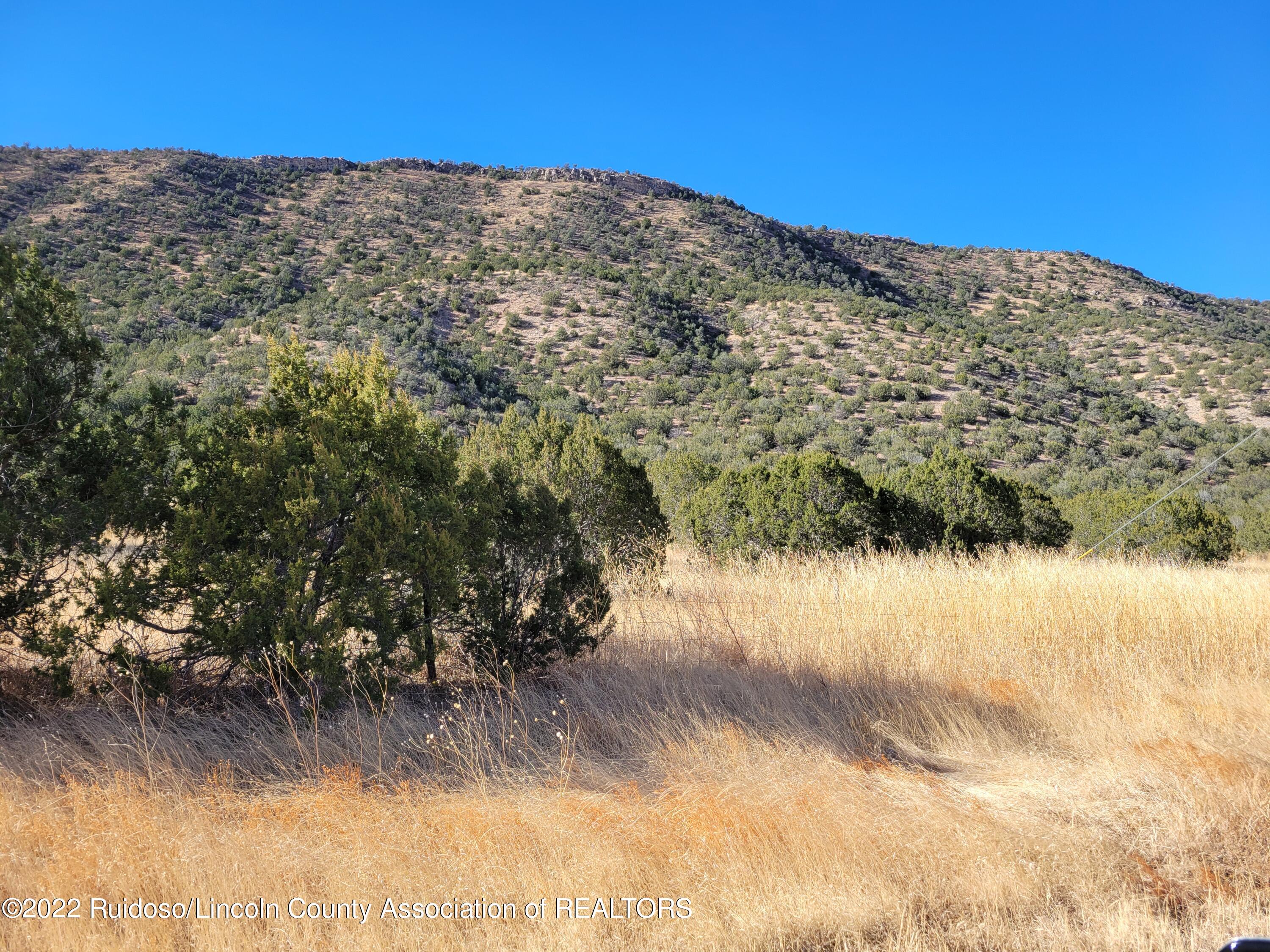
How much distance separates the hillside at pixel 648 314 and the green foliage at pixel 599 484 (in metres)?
12.9

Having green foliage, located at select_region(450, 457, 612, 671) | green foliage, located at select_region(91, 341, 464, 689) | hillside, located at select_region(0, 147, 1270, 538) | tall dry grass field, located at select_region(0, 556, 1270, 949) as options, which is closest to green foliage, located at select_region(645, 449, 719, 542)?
green foliage, located at select_region(450, 457, 612, 671)

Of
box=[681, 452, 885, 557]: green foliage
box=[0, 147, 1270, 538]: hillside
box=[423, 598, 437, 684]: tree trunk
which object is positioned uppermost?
box=[0, 147, 1270, 538]: hillside

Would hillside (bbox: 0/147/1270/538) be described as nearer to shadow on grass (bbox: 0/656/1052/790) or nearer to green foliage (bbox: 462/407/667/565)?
green foliage (bbox: 462/407/667/565)

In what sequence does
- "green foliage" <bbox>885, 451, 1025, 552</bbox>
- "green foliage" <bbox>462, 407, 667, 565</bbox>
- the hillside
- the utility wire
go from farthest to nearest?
the hillside, "green foliage" <bbox>885, 451, 1025, 552</bbox>, "green foliage" <bbox>462, 407, 667, 565</bbox>, the utility wire

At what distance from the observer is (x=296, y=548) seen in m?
3.85

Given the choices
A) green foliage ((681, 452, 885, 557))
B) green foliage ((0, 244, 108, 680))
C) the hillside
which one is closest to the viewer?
green foliage ((0, 244, 108, 680))

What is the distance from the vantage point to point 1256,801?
326cm

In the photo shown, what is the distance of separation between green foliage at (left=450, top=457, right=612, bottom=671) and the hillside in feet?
54.2

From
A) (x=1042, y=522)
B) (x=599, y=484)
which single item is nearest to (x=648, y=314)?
(x=1042, y=522)

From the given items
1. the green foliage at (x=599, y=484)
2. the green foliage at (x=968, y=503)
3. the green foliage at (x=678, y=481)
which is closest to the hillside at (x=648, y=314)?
the green foliage at (x=678, y=481)

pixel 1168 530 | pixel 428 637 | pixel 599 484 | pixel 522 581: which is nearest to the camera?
pixel 428 637

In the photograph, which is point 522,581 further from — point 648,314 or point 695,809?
point 648,314

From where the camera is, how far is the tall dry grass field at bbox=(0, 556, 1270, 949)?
254 centimetres

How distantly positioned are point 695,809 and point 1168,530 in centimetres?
1409
